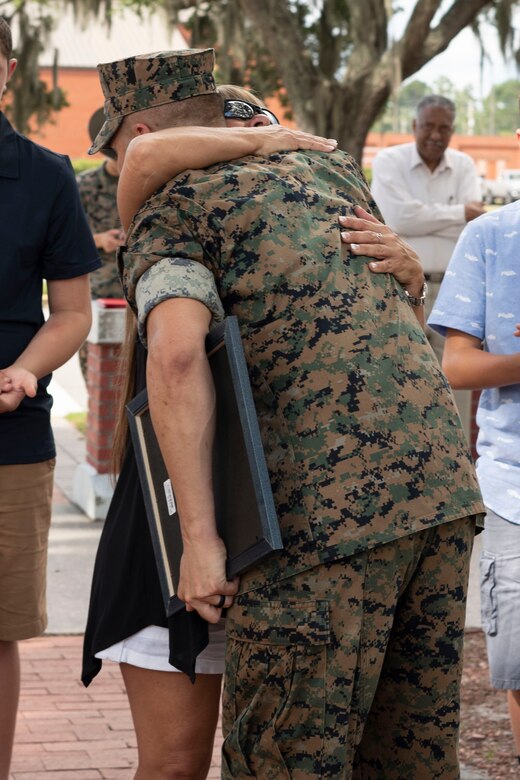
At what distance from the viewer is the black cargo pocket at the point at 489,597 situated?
3.30m

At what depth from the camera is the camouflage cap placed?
234cm

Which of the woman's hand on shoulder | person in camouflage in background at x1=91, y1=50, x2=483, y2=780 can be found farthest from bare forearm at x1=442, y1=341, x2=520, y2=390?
person in camouflage in background at x1=91, y1=50, x2=483, y2=780

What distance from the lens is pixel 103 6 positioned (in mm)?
15461

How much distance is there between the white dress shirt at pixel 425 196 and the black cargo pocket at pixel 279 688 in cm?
580

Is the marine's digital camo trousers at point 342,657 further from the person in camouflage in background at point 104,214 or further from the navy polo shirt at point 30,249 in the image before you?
the person in camouflage in background at point 104,214

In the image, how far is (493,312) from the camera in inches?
131

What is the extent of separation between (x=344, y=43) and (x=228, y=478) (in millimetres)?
12801

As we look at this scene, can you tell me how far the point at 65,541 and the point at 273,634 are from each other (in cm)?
436

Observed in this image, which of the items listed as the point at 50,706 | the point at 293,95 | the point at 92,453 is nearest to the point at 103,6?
the point at 293,95

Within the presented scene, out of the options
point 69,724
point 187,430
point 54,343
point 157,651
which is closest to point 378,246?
point 187,430

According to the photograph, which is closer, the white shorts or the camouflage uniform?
the white shorts

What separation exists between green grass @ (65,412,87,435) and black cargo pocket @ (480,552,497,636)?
6584 millimetres

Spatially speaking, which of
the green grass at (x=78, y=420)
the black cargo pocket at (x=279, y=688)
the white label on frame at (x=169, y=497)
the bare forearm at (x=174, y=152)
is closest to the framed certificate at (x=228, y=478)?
the white label on frame at (x=169, y=497)

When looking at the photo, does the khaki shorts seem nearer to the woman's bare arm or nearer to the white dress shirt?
the woman's bare arm
